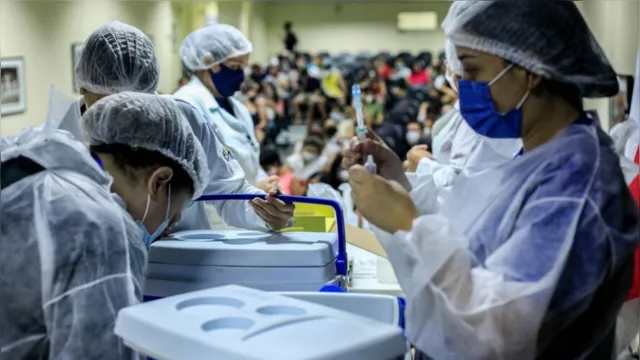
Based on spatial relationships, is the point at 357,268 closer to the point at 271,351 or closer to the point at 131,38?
the point at 131,38

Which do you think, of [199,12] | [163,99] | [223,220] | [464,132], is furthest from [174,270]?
[199,12]

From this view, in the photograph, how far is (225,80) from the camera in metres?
2.79

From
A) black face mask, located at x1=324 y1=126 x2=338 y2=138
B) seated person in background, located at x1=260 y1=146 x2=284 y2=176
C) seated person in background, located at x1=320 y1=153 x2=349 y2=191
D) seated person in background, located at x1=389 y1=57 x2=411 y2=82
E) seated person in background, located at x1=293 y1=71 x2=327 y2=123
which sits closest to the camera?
seated person in background, located at x1=320 y1=153 x2=349 y2=191

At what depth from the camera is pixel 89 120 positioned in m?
1.28

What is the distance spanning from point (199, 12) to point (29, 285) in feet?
23.5

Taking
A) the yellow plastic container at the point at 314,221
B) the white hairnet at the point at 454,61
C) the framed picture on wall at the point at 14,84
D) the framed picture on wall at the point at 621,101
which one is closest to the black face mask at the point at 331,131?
the framed picture on wall at the point at 14,84

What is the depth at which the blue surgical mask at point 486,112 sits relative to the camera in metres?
1.15

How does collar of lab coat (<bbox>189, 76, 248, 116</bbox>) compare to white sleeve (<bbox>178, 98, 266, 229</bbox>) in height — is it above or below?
above

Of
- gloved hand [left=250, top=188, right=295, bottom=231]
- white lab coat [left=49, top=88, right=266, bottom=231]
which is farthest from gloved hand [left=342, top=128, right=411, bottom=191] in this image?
white lab coat [left=49, top=88, right=266, bottom=231]

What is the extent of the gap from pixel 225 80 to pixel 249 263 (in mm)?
1474

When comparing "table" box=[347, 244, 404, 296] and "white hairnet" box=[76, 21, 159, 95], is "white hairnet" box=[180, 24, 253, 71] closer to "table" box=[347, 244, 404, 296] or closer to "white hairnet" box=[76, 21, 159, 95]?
"table" box=[347, 244, 404, 296]

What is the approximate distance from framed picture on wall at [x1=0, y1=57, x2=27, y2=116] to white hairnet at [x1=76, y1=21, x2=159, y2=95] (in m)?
1.69

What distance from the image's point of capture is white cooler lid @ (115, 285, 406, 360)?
0.93 meters

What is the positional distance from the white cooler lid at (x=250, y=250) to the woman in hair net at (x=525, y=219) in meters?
0.28
